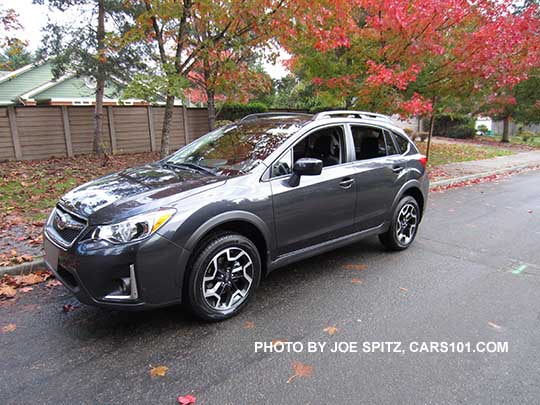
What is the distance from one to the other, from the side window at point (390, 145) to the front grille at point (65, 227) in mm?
3534

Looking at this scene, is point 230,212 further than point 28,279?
No

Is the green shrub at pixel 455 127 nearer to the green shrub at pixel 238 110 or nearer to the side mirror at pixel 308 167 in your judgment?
the green shrub at pixel 238 110

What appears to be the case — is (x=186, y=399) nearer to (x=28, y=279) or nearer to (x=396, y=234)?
(x=28, y=279)

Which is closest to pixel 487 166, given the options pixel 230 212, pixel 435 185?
pixel 435 185

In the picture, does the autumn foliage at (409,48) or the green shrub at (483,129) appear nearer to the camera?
the autumn foliage at (409,48)

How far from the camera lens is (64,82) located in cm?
2261

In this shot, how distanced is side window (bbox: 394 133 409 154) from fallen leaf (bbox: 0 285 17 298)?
4.58m

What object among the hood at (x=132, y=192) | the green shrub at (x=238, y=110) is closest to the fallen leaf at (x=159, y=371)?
the hood at (x=132, y=192)

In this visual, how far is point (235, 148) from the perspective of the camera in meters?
3.98

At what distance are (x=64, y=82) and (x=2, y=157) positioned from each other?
14.5 meters

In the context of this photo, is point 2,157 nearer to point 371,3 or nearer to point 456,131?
point 371,3

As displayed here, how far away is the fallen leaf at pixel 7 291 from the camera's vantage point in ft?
12.1

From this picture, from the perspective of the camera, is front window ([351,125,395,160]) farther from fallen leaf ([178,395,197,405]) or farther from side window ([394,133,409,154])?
fallen leaf ([178,395,197,405])

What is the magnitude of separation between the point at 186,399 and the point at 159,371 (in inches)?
14.5
